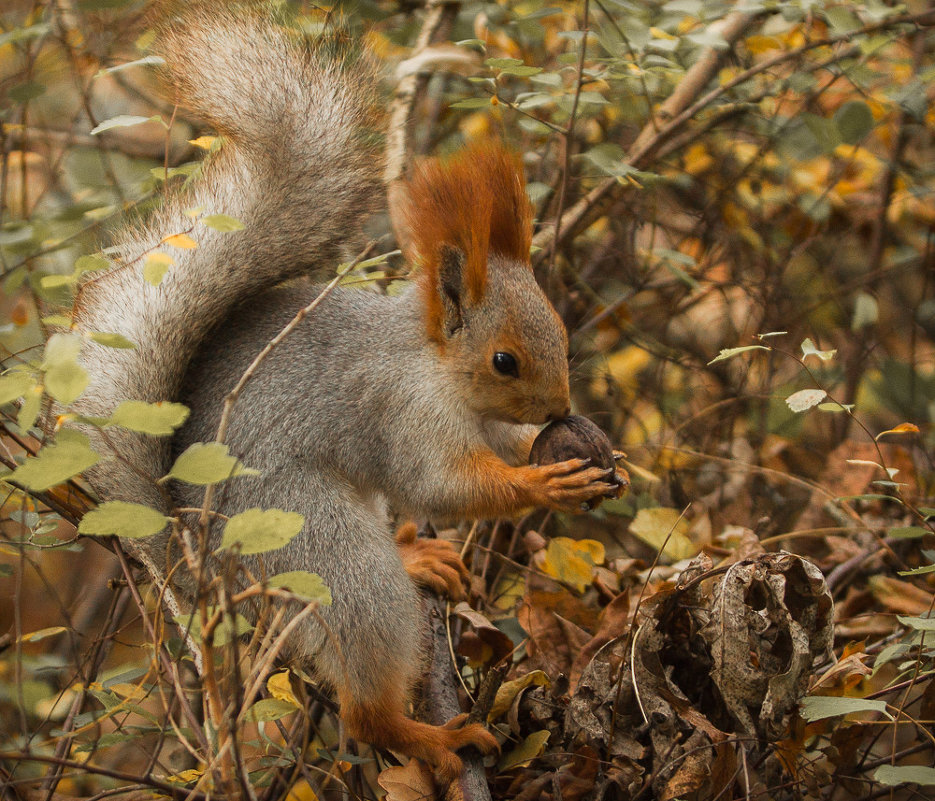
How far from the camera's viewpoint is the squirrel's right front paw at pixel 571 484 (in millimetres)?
1468

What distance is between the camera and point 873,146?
322 centimetres

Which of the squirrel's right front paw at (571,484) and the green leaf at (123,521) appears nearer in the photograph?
the green leaf at (123,521)

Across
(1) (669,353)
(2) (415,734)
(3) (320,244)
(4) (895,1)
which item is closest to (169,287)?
(3) (320,244)

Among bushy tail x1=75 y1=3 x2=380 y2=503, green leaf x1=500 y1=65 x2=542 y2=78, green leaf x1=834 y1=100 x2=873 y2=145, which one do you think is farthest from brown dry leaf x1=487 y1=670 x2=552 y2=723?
green leaf x1=834 y1=100 x2=873 y2=145

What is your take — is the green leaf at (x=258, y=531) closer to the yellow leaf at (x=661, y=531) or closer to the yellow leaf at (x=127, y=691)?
the yellow leaf at (x=127, y=691)

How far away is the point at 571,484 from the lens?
147 centimetres

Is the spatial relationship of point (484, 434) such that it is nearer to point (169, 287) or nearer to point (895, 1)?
point (169, 287)

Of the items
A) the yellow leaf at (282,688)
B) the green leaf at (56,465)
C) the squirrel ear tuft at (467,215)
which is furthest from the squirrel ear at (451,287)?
the green leaf at (56,465)

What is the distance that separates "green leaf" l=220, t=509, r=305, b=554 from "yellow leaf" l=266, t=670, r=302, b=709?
0.50m

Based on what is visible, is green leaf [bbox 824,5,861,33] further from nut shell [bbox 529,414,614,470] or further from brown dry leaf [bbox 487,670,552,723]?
brown dry leaf [bbox 487,670,552,723]

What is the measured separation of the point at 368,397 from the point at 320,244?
28cm

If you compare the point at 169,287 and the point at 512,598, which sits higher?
the point at 169,287

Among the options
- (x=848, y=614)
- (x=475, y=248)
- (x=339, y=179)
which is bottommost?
(x=848, y=614)

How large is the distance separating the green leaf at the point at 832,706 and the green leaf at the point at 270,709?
729mm
